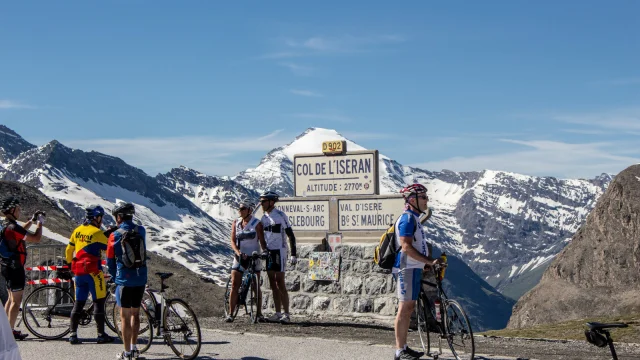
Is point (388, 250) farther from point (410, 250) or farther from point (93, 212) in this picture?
point (93, 212)

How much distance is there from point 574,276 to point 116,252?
7157 centimetres

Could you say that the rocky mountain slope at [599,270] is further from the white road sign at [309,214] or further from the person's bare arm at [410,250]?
the person's bare arm at [410,250]

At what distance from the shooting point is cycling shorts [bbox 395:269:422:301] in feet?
33.1

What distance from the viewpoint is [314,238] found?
18359 mm

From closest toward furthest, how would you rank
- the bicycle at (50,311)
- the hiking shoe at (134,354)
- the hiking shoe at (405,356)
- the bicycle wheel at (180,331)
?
the hiking shoe at (405,356)
the hiking shoe at (134,354)
the bicycle wheel at (180,331)
the bicycle at (50,311)

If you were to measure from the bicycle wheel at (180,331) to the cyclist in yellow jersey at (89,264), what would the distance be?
Result: 216 cm

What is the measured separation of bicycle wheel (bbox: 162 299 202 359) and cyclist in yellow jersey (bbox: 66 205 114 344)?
216 cm

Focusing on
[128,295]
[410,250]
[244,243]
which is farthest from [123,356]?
[244,243]

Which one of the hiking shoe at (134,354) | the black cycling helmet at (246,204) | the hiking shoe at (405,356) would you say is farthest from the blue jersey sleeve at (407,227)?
the black cycling helmet at (246,204)

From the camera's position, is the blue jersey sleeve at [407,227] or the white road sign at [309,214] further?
the white road sign at [309,214]

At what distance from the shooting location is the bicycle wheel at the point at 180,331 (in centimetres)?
1146

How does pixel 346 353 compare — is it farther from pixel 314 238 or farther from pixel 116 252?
pixel 314 238

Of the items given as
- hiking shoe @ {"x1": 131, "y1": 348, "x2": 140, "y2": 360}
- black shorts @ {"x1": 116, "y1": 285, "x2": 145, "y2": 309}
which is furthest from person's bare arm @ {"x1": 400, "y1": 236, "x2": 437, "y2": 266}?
hiking shoe @ {"x1": 131, "y1": 348, "x2": 140, "y2": 360}

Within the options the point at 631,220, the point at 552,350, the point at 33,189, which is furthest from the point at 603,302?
the point at 552,350
